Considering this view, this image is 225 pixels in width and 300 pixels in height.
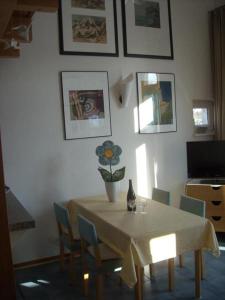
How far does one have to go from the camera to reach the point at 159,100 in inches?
156

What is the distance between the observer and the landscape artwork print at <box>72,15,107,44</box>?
3484 mm

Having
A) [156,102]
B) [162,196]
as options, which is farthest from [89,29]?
[162,196]

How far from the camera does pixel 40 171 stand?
3377mm

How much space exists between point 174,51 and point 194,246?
8.54ft

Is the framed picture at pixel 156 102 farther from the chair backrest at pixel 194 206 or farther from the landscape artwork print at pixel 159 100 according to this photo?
the chair backrest at pixel 194 206

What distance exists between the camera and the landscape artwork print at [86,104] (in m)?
3.49

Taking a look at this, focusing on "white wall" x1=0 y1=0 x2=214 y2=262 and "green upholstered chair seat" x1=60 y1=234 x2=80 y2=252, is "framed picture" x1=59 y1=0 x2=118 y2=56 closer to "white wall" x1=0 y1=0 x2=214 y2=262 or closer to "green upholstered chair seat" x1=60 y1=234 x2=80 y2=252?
"white wall" x1=0 y1=0 x2=214 y2=262

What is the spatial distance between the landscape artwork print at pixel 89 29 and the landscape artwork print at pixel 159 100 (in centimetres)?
74

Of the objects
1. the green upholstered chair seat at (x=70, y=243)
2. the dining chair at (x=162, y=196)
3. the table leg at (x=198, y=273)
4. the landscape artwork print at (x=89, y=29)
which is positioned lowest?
the table leg at (x=198, y=273)

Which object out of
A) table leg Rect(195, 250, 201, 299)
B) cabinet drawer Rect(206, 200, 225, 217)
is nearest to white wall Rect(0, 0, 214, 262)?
cabinet drawer Rect(206, 200, 225, 217)

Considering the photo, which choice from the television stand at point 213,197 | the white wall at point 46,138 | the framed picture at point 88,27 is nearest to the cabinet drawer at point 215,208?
the television stand at point 213,197

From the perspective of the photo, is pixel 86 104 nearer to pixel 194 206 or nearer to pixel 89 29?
pixel 89 29

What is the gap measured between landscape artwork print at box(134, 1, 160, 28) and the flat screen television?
156 centimetres

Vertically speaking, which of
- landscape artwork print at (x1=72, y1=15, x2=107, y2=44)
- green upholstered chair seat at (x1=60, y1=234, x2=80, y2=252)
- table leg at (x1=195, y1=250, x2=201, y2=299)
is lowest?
table leg at (x1=195, y1=250, x2=201, y2=299)
